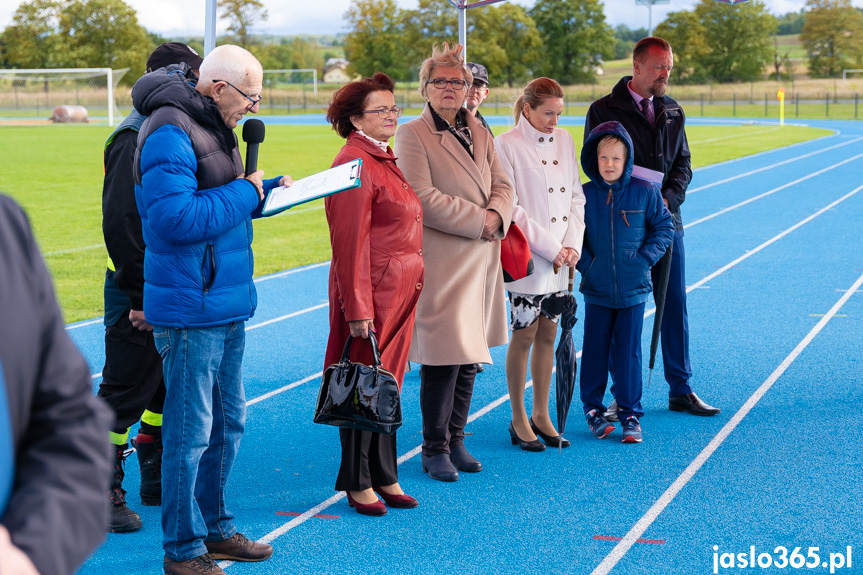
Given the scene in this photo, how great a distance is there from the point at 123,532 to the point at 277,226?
11.4 meters

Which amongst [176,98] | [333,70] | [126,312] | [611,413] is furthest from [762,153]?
[333,70]

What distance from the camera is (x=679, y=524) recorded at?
14.4ft

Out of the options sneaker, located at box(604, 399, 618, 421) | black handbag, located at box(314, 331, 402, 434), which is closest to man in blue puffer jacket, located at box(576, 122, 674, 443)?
sneaker, located at box(604, 399, 618, 421)

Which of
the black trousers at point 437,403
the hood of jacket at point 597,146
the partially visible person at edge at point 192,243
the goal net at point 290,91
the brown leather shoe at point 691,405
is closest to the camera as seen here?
the partially visible person at edge at point 192,243

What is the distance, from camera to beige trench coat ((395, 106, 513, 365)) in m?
4.94

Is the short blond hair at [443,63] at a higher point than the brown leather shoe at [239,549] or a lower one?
higher

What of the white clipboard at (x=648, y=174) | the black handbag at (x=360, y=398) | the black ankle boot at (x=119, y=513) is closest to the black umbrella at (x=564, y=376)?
the white clipboard at (x=648, y=174)

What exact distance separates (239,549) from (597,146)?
3.07m

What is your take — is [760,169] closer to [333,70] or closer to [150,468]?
[150,468]

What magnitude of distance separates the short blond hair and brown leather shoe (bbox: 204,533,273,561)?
2337 millimetres

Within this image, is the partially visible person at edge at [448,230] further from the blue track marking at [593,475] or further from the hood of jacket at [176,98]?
the hood of jacket at [176,98]

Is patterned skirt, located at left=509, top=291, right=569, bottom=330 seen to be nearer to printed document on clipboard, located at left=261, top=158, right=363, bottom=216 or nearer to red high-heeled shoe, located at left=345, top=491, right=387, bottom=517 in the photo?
red high-heeled shoe, located at left=345, top=491, right=387, bottom=517

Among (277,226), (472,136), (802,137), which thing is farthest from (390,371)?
(802,137)

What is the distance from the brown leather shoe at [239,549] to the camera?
161 inches
